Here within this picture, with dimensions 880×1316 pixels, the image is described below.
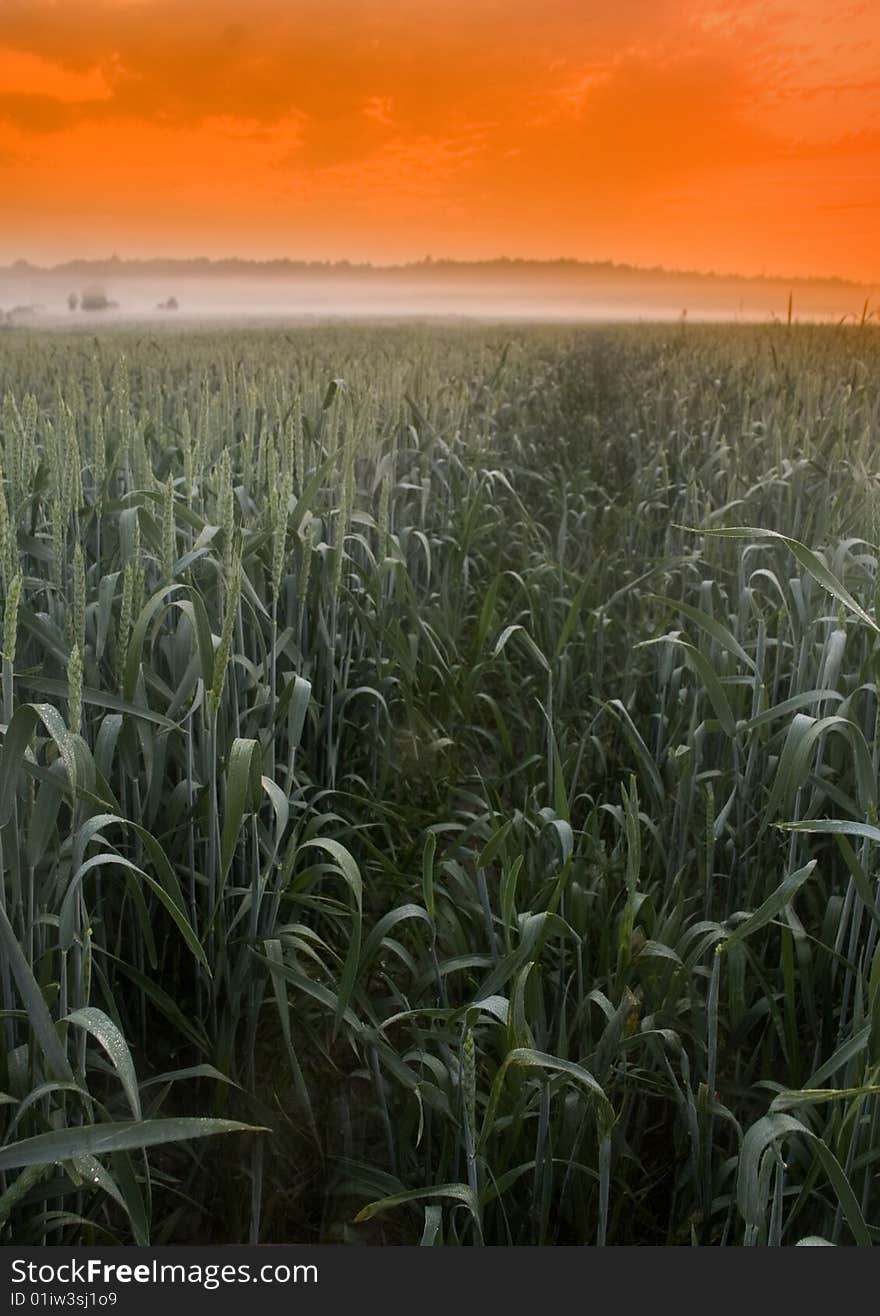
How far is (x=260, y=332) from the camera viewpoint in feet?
25.3

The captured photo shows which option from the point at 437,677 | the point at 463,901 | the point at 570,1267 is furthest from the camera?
the point at 437,677

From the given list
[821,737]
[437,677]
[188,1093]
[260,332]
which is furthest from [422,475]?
[260,332]

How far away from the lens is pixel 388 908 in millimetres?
1524

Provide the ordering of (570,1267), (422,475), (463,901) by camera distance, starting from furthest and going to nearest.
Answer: (422,475)
(463,901)
(570,1267)

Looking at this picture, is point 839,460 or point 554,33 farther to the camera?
point 839,460

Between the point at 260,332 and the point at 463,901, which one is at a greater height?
the point at 260,332

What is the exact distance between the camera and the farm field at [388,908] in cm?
95

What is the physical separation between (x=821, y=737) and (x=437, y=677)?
99cm

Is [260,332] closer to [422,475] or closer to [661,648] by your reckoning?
[422,475]

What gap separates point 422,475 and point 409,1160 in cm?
230

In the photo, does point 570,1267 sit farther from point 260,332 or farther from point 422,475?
point 260,332

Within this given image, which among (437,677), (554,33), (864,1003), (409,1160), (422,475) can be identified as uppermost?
(554,33)

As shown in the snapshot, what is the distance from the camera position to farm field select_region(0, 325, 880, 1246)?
951 millimetres

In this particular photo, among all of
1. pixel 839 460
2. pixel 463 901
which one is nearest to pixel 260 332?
pixel 839 460
